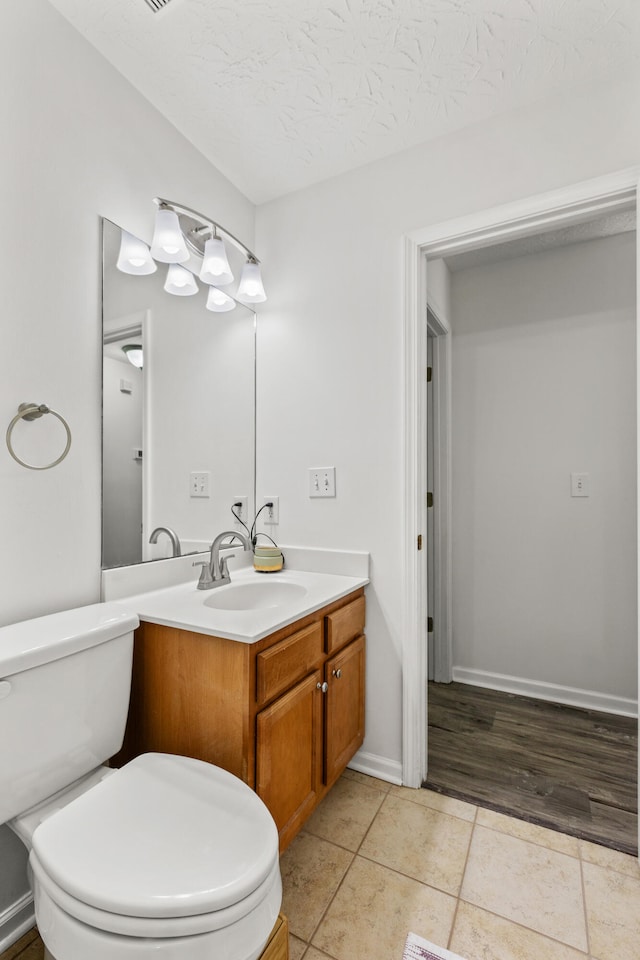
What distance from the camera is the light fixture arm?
1576 millimetres

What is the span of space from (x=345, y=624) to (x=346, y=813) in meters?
0.64

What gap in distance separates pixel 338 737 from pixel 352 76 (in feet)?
7.15

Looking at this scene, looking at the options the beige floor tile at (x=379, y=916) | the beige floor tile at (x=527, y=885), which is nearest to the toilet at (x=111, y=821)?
the beige floor tile at (x=379, y=916)

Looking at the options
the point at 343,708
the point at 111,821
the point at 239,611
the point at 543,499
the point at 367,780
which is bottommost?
the point at 367,780

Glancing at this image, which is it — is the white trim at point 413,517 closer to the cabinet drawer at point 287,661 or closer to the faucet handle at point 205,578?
the cabinet drawer at point 287,661

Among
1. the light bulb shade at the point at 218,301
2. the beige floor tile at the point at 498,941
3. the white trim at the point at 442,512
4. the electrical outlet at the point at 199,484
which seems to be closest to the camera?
the beige floor tile at the point at 498,941

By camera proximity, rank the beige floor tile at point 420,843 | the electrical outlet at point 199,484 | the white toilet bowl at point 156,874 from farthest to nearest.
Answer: the electrical outlet at point 199,484, the beige floor tile at point 420,843, the white toilet bowl at point 156,874

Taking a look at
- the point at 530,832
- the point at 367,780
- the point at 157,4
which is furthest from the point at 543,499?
the point at 157,4

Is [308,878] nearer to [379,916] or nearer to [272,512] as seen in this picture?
[379,916]

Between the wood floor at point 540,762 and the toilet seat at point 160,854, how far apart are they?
1098mm

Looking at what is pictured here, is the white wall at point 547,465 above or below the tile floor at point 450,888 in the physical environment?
above

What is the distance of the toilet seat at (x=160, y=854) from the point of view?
2.40ft

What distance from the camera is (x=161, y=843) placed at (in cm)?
84

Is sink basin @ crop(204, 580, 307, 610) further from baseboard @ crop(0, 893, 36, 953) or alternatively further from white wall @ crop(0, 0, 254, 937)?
baseboard @ crop(0, 893, 36, 953)
